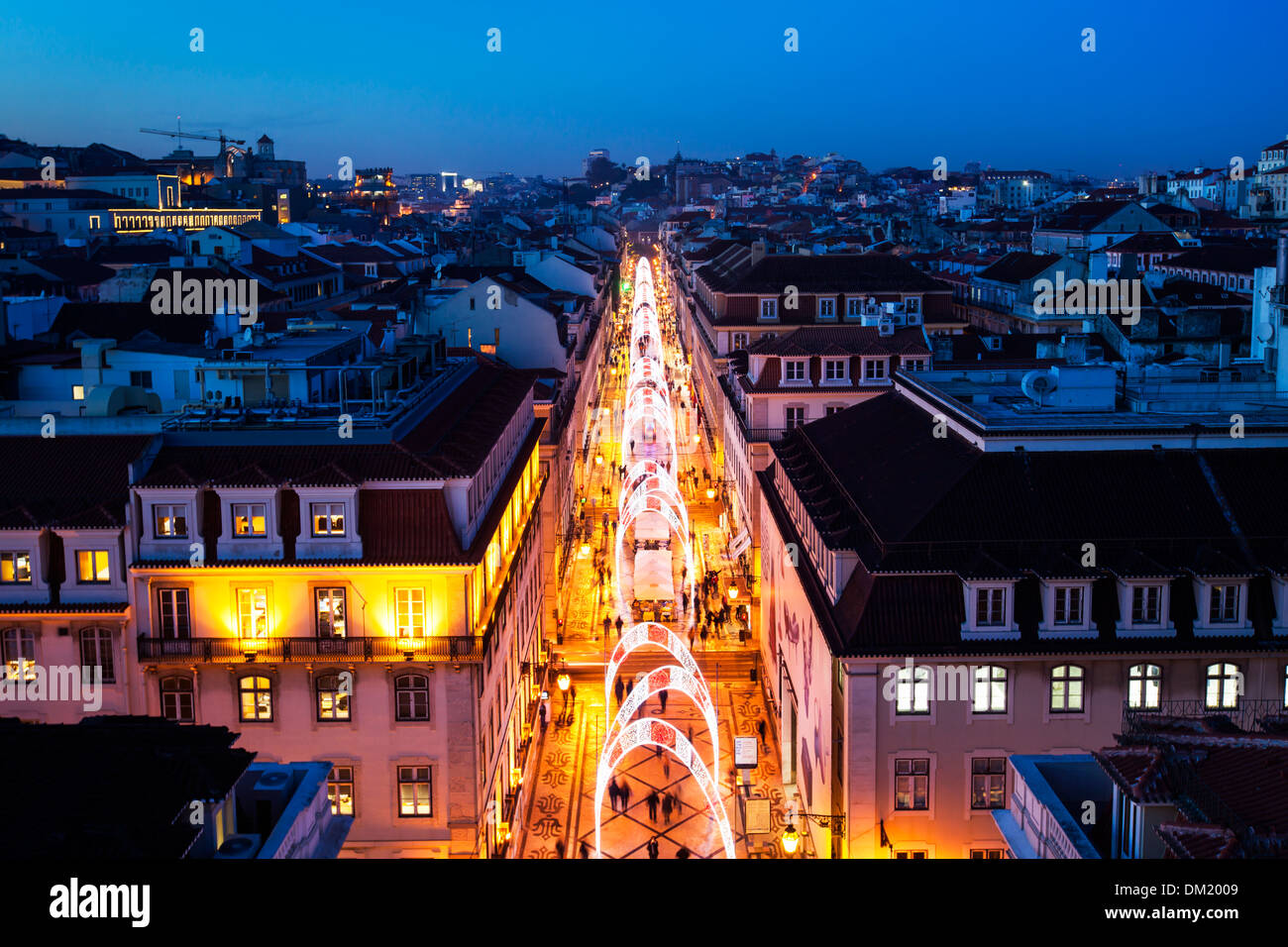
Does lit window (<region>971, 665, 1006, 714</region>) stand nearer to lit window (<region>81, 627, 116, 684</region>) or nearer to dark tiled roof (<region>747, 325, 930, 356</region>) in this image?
lit window (<region>81, 627, 116, 684</region>)

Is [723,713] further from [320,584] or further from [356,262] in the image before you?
[356,262]

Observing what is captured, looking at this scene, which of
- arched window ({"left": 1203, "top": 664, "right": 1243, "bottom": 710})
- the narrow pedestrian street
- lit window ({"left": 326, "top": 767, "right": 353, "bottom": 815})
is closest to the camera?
arched window ({"left": 1203, "top": 664, "right": 1243, "bottom": 710})

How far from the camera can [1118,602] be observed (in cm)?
3119

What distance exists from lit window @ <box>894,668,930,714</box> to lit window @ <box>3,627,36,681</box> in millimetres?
21772

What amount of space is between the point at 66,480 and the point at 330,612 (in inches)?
313

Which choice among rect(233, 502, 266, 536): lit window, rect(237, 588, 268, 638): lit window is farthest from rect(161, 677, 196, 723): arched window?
rect(233, 502, 266, 536): lit window

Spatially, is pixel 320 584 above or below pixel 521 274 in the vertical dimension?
below

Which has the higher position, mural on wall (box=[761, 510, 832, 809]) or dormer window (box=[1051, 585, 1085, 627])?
dormer window (box=[1051, 585, 1085, 627])

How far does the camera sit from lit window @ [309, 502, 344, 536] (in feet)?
112

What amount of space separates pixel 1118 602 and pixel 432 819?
17.7 meters

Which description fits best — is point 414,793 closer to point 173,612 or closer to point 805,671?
point 173,612

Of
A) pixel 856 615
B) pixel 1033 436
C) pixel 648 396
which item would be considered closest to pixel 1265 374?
pixel 1033 436

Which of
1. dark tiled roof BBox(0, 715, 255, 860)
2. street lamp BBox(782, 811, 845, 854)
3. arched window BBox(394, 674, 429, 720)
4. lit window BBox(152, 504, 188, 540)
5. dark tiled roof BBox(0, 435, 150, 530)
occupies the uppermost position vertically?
dark tiled roof BBox(0, 435, 150, 530)

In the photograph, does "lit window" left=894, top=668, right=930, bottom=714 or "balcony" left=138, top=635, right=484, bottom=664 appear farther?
"balcony" left=138, top=635, right=484, bottom=664
